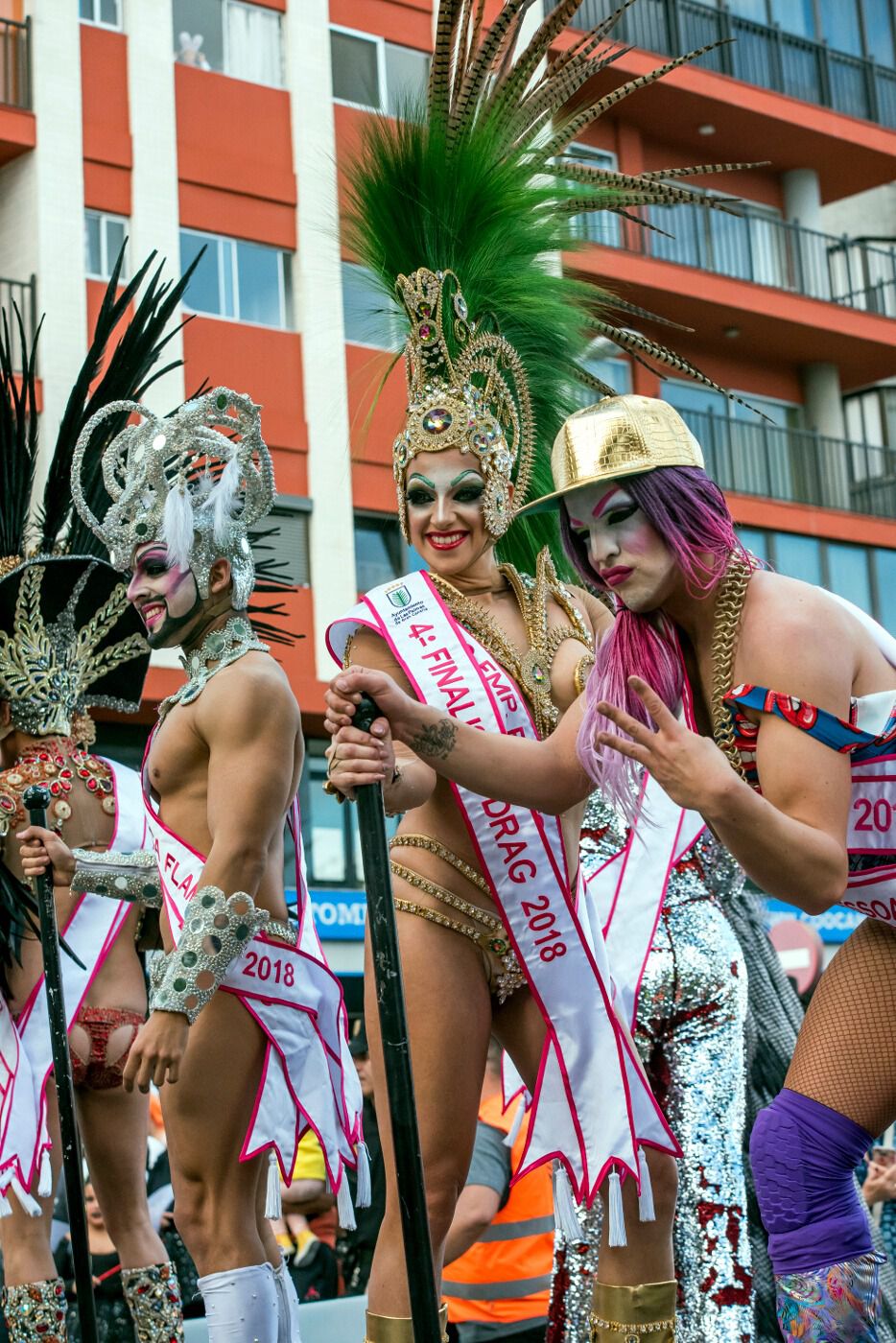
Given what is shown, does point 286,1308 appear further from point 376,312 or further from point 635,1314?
point 376,312

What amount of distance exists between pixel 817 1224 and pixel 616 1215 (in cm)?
79

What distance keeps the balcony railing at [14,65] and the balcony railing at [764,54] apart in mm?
7377

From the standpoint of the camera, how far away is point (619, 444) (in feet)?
11.3

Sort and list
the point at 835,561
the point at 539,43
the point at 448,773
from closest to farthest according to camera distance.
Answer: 1. the point at 448,773
2. the point at 539,43
3. the point at 835,561

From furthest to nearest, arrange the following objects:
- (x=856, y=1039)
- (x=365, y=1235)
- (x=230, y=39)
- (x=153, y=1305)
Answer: (x=230, y=39) < (x=365, y=1235) < (x=153, y=1305) < (x=856, y=1039)

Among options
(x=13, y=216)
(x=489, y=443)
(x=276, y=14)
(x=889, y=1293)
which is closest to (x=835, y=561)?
(x=276, y=14)

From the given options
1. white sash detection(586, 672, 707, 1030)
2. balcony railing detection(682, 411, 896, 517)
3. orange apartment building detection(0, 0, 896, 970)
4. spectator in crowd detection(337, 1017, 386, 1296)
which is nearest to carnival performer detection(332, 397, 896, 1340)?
white sash detection(586, 672, 707, 1030)

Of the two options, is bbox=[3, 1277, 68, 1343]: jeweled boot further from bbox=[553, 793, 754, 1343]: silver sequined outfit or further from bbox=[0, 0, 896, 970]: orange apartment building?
bbox=[0, 0, 896, 970]: orange apartment building

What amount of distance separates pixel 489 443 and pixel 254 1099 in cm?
158

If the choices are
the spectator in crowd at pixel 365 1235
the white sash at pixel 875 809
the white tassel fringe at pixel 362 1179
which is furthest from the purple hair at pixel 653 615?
the spectator in crowd at pixel 365 1235

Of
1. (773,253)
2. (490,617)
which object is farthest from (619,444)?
(773,253)

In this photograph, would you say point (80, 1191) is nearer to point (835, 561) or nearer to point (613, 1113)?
point (613, 1113)

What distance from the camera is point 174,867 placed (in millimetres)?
4230

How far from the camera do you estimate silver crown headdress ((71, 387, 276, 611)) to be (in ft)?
14.3
